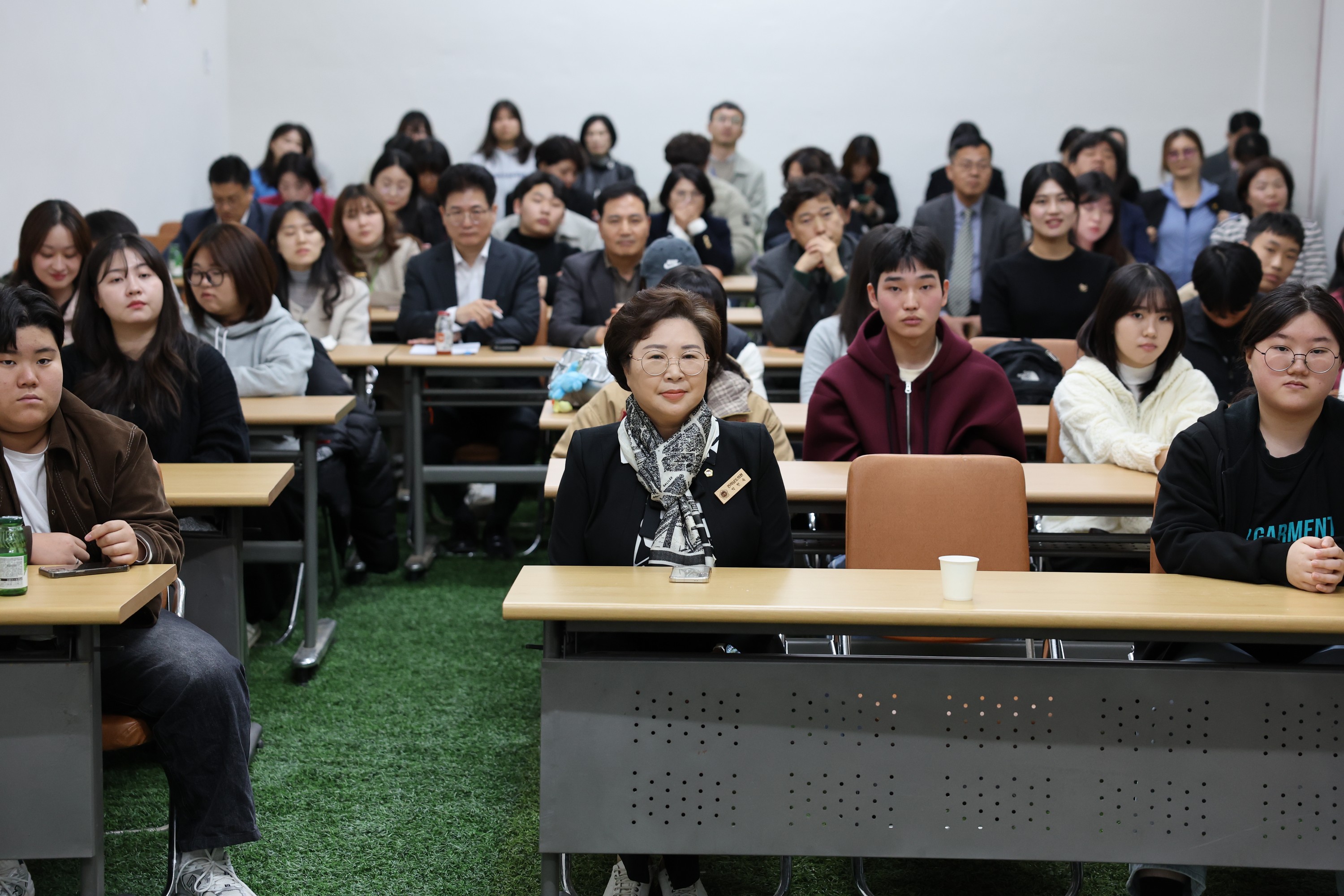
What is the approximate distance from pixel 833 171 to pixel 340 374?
396 centimetres

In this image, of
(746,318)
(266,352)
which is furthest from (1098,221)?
(266,352)

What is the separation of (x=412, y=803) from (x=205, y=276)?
190 cm

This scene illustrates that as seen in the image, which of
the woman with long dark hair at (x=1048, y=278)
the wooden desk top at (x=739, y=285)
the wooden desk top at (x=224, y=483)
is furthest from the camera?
the wooden desk top at (x=739, y=285)

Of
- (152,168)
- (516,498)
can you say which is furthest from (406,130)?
(516,498)

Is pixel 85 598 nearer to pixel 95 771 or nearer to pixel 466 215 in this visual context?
pixel 95 771

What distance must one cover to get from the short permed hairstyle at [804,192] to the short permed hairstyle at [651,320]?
8.67ft

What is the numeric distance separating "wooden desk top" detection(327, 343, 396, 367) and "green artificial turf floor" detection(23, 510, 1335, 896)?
1.19m

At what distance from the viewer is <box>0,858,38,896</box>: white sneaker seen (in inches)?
84.4

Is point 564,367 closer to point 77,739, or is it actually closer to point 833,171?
point 77,739

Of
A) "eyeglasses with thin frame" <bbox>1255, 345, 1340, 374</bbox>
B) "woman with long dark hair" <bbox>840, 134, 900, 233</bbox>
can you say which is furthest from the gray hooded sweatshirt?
"woman with long dark hair" <bbox>840, 134, 900, 233</bbox>

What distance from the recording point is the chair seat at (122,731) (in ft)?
7.08

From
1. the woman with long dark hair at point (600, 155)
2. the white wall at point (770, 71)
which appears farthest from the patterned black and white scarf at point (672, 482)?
the white wall at point (770, 71)

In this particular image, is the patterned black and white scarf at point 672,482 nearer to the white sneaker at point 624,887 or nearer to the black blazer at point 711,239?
the white sneaker at point 624,887

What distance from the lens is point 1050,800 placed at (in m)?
2.03
